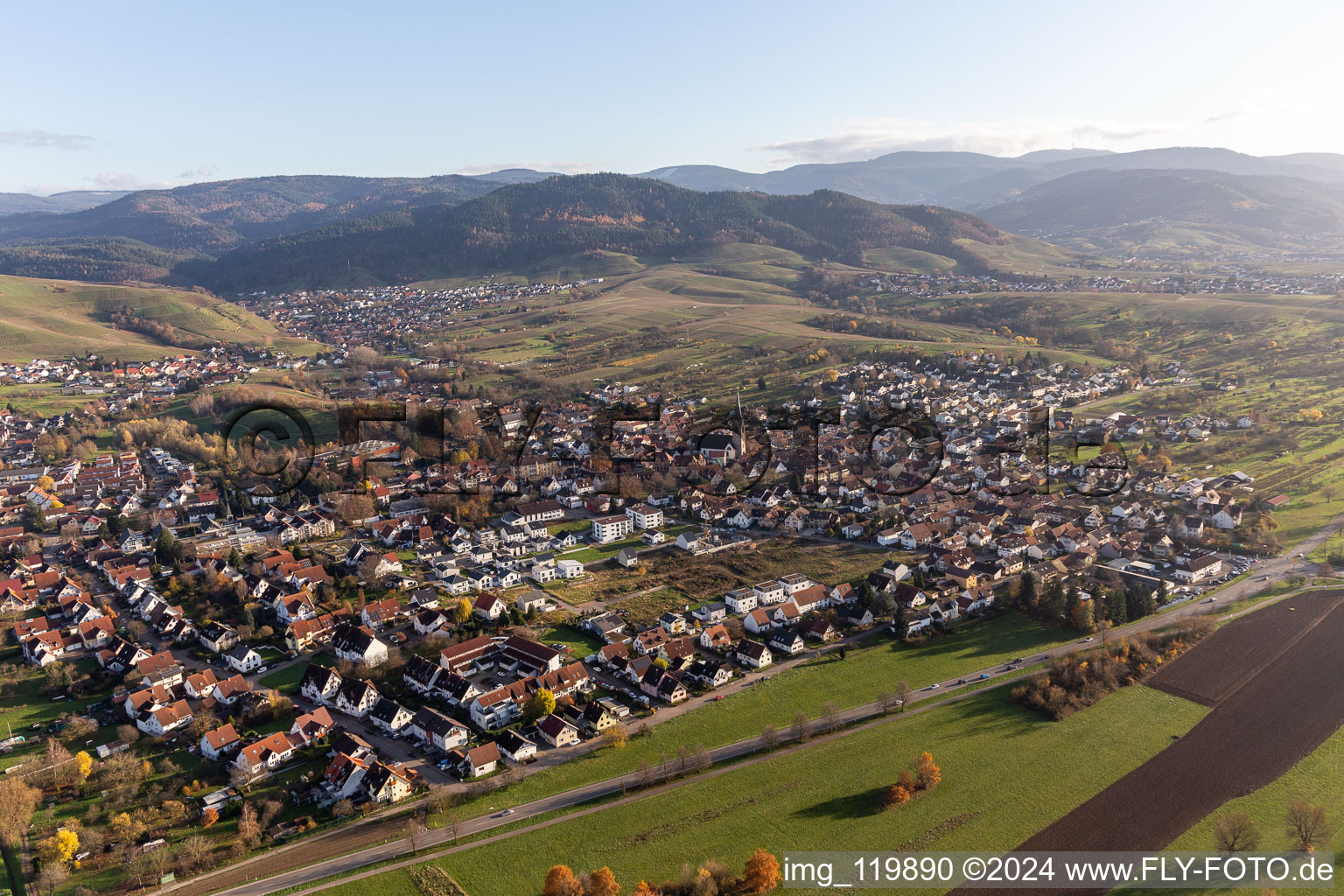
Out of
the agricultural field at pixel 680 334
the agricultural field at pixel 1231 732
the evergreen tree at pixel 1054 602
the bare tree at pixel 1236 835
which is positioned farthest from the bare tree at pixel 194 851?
the agricultural field at pixel 680 334

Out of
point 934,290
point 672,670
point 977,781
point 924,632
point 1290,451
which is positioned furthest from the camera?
point 934,290

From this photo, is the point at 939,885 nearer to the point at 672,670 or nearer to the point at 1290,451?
the point at 672,670

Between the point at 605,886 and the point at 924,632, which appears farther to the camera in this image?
the point at 924,632

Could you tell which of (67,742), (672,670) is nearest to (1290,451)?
(672,670)

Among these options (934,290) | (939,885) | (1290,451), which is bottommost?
(939,885)

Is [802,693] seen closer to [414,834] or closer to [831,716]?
[831,716]

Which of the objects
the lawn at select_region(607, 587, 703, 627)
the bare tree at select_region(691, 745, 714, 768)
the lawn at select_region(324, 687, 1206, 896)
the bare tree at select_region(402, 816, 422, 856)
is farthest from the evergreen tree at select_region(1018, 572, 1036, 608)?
the bare tree at select_region(402, 816, 422, 856)

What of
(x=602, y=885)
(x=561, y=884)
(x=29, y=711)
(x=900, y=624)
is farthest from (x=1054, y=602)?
(x=29, y=711)
